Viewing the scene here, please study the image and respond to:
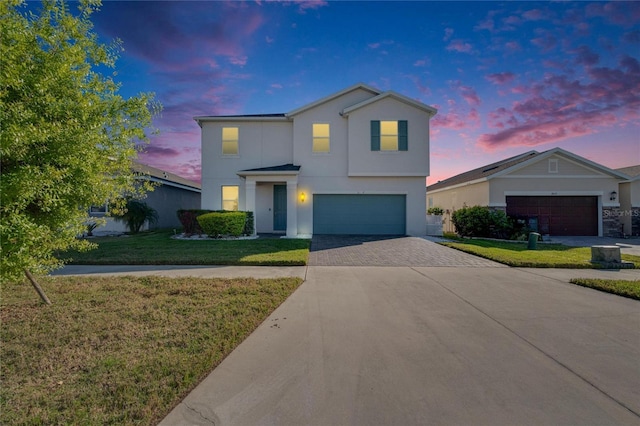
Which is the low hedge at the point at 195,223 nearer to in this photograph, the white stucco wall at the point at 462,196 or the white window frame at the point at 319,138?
the white window frame at the point at 319,138

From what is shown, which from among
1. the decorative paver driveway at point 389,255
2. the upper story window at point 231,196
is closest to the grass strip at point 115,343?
the decorative paver driveway at point 389,255

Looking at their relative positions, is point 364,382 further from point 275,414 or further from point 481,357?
point 481,357

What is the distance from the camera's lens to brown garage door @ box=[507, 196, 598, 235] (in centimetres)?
1603

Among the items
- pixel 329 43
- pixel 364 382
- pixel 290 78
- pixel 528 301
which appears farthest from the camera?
pixel 290 78

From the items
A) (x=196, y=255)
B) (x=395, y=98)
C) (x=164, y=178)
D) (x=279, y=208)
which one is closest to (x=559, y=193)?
(x=395, y=98)

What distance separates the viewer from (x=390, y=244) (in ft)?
39.2

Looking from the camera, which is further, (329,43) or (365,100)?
(365,100)

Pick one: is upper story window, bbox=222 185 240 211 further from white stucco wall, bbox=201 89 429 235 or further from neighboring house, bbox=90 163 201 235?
neighboring house, bbox=90 163 201 235

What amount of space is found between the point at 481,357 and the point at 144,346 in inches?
149

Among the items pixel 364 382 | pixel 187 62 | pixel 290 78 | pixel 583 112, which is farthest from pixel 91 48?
pixel 583 112

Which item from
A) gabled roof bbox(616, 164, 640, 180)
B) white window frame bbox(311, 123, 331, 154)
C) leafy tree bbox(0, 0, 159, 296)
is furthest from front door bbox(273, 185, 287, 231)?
gabled roof bbox(616, 164, 640, 180)

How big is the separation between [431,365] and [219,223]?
11871 millimetres

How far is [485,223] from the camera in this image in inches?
590

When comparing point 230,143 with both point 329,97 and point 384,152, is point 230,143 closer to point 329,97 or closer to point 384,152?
point 329,97
